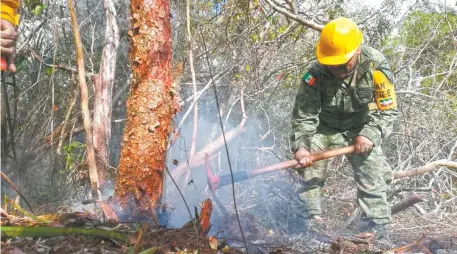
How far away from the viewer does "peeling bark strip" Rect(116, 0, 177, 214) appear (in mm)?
3342

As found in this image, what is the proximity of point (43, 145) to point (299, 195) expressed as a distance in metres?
3.50

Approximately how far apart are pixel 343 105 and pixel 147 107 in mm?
1880

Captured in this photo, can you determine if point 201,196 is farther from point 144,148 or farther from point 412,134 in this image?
point 412,134

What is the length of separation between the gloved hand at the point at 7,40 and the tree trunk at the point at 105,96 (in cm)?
225

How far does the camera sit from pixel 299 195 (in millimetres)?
4422

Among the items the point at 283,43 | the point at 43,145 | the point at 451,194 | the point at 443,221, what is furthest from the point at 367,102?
the point at 43,145

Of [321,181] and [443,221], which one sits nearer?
[321,181]

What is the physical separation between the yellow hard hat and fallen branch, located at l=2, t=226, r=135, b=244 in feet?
7.67

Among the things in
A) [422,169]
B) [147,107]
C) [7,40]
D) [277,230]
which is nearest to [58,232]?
[7,40]

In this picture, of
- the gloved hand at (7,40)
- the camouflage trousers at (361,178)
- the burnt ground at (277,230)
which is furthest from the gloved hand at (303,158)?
the gloved hand at (7,40)

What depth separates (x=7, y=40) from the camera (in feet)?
7.21

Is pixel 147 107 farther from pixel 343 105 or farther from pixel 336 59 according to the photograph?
pixel 343 105

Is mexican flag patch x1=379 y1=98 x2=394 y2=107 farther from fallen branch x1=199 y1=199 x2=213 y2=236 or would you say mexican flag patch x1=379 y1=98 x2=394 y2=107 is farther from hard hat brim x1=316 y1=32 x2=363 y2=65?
fallen branch x1=199 y1=199 x2=213 y2=236

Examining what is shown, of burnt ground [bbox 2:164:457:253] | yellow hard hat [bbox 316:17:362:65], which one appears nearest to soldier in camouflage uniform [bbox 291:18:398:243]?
yellow hard hat [bbox 316:17:362:65]
